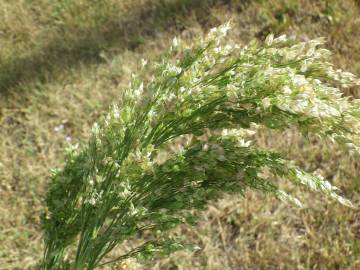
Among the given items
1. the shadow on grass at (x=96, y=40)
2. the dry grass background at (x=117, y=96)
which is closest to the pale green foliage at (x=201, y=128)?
the dry grass background at (x=117, y=96)

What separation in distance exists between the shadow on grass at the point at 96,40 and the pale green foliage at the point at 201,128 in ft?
9.53

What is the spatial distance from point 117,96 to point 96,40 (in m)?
0.74

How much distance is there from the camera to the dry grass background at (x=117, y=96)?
10.3 feet

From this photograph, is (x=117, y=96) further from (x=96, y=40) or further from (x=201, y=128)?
(x=201, y=128)

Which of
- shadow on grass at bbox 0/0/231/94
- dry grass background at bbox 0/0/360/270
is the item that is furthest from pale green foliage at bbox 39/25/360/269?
shadow on grass at bbox 0/0/231/94

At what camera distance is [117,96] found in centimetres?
398

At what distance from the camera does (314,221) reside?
125 inches

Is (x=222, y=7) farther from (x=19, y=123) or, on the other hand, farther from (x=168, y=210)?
(x=168, y=210)

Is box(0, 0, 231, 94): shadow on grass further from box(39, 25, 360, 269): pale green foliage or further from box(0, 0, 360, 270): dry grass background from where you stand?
box(39, 25, 360, 269): pale green foliage

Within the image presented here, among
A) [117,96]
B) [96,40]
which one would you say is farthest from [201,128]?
[96,40]

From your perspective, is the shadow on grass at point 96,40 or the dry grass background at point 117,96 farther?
the shadow on grass at point 96,40

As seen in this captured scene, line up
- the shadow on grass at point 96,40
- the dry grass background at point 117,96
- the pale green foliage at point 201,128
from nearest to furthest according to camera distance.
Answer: the pale green foliage at point 201,128
the dry grass background at point 117,96
the shadow on grass at point 96,40

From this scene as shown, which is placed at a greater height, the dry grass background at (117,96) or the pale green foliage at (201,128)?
the pale green foliage at (201,128)

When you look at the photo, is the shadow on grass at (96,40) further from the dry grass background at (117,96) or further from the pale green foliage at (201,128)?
the pale green foliage at (201,128)
